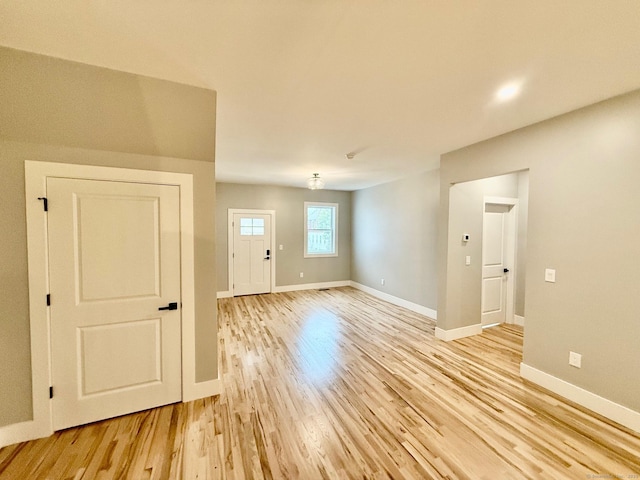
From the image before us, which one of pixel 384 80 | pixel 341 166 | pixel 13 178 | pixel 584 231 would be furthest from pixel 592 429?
pixel 13 178

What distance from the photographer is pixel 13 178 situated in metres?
1.85

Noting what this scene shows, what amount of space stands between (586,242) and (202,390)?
3757 millimetres

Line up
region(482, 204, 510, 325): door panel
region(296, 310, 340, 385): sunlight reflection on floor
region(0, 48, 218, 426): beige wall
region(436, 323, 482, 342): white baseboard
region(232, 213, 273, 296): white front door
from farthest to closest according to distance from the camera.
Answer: region(232, 213, 273, 296): white front door → region(482, 204, 510, 325): door panel → region(436, 323, 482, 342): white baseboard → region(296, 310, 340, 385): sunlight reflection on floor → region(0, 48, 218, 426): beige wall

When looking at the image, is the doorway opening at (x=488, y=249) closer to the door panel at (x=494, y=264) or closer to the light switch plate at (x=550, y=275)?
the door panel at (x=494, y=264)

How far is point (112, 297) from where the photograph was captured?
214cm

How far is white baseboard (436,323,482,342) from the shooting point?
12.4ft

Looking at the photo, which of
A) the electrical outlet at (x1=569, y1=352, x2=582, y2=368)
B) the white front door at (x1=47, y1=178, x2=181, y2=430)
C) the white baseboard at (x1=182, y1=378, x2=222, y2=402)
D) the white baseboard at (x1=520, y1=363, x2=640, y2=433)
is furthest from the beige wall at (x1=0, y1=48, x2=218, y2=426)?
the white baseboard at (x1=520, y1=363, x2=640, y2=433)

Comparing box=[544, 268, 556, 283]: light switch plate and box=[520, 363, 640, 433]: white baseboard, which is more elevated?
box=[544, 268, 556, 283]: light switch plate

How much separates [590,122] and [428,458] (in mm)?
3068

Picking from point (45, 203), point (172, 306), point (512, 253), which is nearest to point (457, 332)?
point (512, 253)

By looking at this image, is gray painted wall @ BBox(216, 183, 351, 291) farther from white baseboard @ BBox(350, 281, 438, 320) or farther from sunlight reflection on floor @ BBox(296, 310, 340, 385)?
sunlight reflection on floor @ BBox(296, 310, 340, 385)

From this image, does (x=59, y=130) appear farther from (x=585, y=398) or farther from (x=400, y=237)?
(x=400, y=237)

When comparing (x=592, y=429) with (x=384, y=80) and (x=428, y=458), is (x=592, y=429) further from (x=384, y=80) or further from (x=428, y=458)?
(x=384, y=80)

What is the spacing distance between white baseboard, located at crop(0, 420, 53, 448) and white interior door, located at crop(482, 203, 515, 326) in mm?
5298
